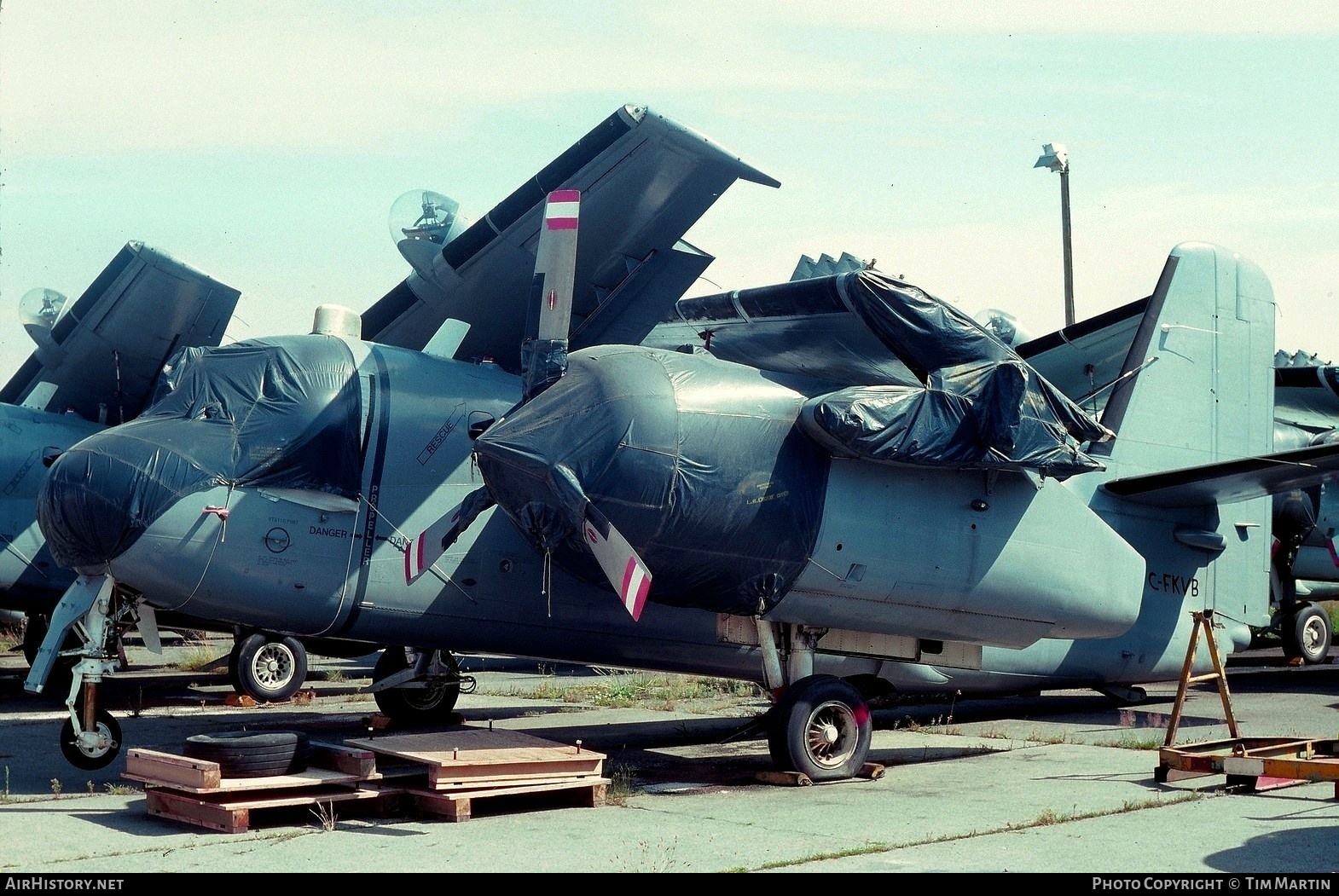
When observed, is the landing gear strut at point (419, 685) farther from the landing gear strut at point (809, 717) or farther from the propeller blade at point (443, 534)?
the landing gear strut at point (809, 717)

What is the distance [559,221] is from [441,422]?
84.6 inches

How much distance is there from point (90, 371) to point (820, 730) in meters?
11.2

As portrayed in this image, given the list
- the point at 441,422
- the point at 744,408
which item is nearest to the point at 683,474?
the point at 744,408

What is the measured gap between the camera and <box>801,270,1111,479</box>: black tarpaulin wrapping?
1033cm

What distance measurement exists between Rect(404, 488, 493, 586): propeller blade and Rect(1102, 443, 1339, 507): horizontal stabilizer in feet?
22.2

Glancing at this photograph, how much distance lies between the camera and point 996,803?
9227 millimetres

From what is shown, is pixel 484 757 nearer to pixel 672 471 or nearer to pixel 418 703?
pixel 672 471

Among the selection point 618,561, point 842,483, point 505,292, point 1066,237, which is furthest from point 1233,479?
point 1066,237

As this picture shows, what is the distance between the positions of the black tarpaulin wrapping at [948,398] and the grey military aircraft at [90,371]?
8.42 metres

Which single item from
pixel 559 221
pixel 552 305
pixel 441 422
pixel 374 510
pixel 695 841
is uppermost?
pixel 559 221

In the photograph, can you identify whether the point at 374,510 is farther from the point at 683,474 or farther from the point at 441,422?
the point at 683,474

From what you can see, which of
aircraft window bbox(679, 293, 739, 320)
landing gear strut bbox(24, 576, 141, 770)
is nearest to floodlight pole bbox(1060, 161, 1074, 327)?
aircraft window bbox(679, 293, 739, 320)

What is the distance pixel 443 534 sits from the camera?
33.0 feet

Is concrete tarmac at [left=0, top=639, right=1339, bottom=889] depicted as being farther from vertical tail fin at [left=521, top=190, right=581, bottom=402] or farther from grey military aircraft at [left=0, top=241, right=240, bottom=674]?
vertical tail fin at [left=521, top=190, right=581, bottom=402]
